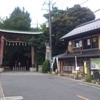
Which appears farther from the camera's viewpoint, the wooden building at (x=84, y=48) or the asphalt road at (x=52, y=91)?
the wooden building at (x=84, y=48)

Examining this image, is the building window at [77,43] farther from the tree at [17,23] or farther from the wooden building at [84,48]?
the tree at [17,23]

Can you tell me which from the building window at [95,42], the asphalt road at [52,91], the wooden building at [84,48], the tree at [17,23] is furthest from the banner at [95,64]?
the tree at [17,23]

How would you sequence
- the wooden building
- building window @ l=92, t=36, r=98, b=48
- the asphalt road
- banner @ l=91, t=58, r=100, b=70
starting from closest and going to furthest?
the asphalt road
banner @ l=91, t=58, r=100, b=70
the wooden building
building window @ l=92, t=36, r=98, b=48

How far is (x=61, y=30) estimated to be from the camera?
39781 millimetres

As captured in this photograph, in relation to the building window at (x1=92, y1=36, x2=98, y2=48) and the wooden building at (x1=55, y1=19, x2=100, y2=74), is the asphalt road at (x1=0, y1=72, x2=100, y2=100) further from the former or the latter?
the building window at (x1=92, y1=36, x2=98, y2=48)

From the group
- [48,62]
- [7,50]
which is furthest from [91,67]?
[7,50]

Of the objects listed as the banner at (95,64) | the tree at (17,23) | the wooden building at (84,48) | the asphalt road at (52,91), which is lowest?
the asphalt road at (52,91)

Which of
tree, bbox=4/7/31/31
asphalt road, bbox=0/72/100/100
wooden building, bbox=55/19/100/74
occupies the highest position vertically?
tree, bbox=4/7/31/31

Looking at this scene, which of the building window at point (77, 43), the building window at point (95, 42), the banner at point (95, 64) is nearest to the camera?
the banner at point (95, 64)

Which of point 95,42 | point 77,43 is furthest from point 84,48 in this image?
point 95,42

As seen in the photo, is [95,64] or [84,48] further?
[84,48]

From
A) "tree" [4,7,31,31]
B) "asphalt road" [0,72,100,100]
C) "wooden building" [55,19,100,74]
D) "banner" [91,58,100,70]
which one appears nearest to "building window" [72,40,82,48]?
"wooden building" [55,19,100,74]

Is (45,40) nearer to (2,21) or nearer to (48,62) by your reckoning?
(48,62)

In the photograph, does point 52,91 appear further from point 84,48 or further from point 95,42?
point 84,48
